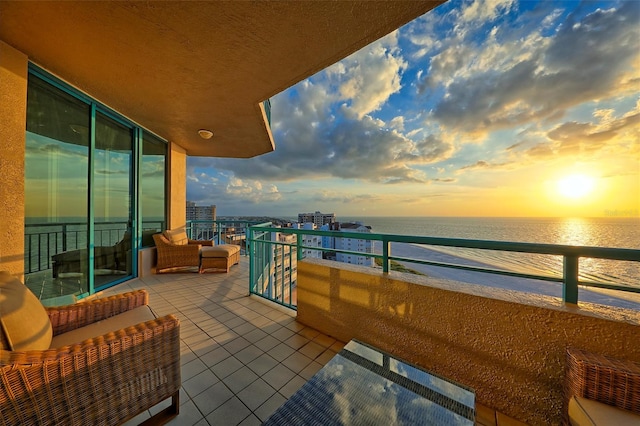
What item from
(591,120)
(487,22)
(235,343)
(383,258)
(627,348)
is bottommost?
(235,343)

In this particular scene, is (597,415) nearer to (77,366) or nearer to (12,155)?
(77,366)

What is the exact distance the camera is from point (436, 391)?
1.06 m

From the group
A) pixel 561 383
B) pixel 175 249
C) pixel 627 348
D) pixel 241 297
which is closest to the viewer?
pixel 627 348

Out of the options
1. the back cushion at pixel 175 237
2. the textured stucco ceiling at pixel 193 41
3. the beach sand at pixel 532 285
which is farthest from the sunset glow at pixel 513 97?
the back cushion at pixel 175 237

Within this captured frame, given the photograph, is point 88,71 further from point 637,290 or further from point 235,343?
point 637,290

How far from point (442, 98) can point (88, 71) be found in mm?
8833

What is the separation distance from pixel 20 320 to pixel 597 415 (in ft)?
8.84

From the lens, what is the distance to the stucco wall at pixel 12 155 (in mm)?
1813

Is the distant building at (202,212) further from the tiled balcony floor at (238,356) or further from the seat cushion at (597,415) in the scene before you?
the seat cushion at (597,415)

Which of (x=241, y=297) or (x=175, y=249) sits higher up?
(x=175, y=249)

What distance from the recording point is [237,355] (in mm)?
1834

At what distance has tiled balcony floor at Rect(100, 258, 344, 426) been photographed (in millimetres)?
1354

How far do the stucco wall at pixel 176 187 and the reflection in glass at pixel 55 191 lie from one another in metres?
1.81

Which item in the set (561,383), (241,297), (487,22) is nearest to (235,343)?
(241,297)
